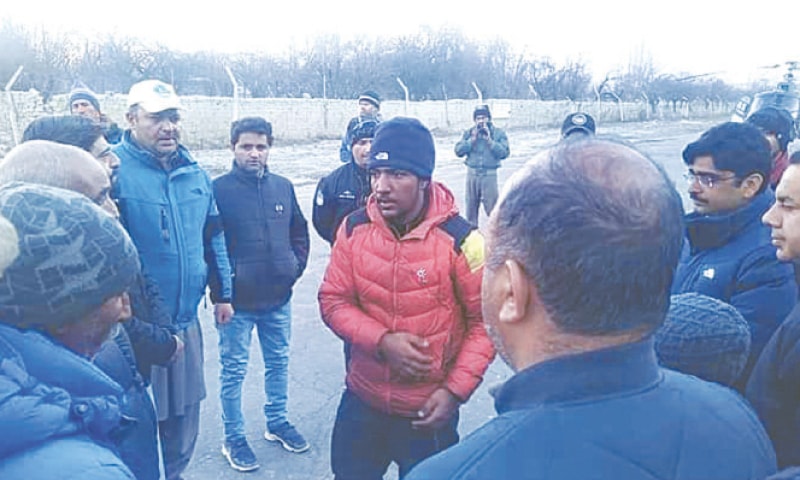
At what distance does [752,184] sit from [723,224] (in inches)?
12.2

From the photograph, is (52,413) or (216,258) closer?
(52,413)

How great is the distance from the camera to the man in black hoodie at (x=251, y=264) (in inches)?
142

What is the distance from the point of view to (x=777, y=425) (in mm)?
1805

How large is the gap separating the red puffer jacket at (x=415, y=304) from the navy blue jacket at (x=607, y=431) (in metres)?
1.39

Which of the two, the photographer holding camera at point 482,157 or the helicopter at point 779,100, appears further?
the helicopter at point 779,100

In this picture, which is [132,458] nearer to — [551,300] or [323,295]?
[323,295]

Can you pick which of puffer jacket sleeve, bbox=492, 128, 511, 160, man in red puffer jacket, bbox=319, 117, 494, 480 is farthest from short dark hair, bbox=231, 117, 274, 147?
puffer jacket sleeve, bbox=492, 128, 511, 160

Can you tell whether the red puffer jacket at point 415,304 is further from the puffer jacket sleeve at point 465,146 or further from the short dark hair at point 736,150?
the puffer jacket sleeve at point 465,146

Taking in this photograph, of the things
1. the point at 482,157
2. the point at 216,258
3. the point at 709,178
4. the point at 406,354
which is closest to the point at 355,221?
the point at 406,354

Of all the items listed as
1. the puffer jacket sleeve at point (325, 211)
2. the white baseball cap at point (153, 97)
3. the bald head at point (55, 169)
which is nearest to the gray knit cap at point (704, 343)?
the bald head at point (55, 169)

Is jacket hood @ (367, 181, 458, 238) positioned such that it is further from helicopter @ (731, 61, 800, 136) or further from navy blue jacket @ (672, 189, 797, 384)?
helicopter @ (731, 61, 800, 136)

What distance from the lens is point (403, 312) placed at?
249 cm

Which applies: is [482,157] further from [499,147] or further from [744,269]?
[744,269]

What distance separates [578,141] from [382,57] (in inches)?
1742
